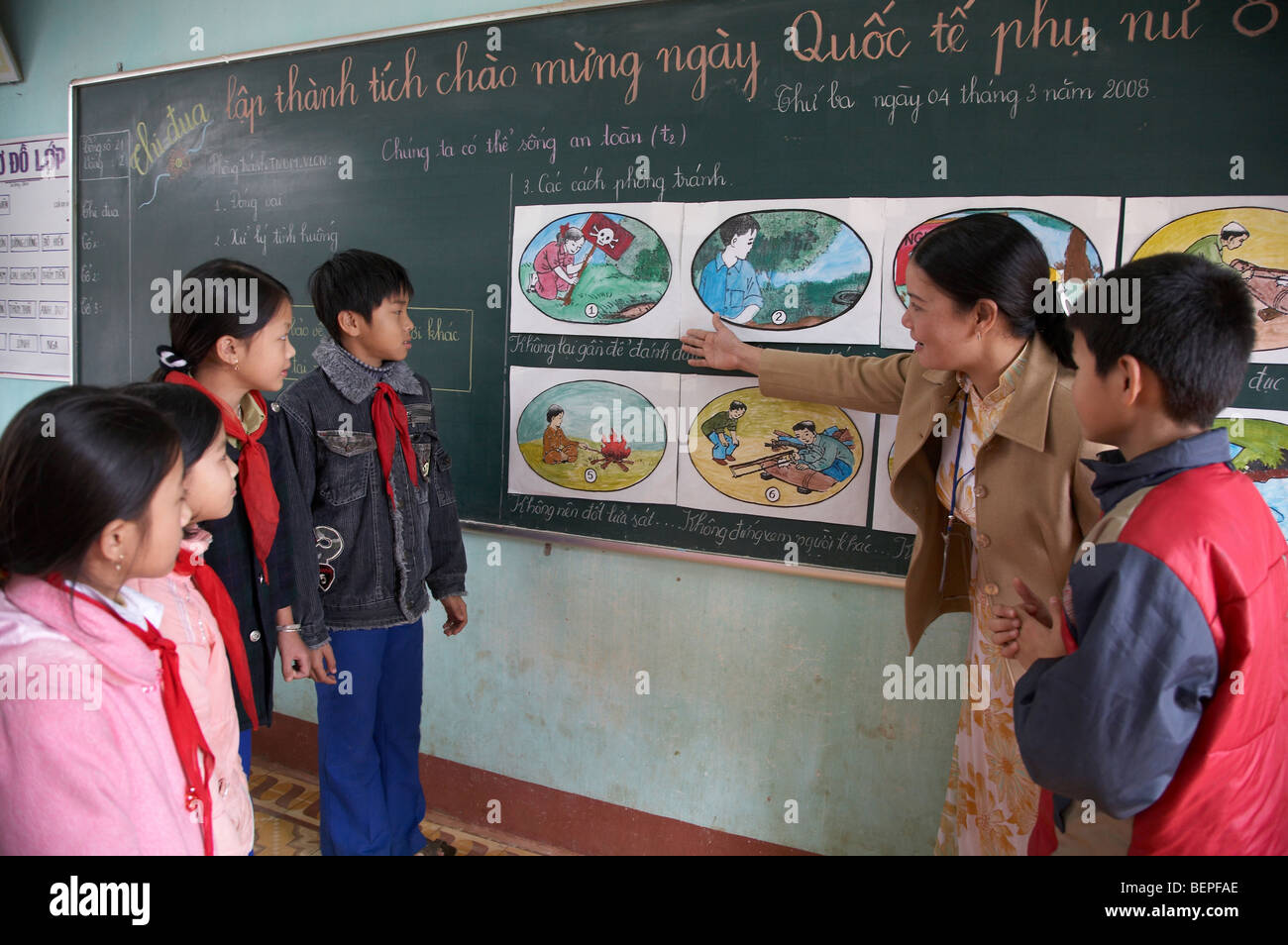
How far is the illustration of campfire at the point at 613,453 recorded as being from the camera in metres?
2.24

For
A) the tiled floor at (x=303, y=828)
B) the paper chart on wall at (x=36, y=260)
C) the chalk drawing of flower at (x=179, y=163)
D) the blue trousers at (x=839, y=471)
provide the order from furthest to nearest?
the paper chart on wall at (x=36, y=260) → the chalk drawing of flower at (x=179, y=163) → the tiled floor at (x=303, y=828) → the blue trousers at (x=839, y=471)

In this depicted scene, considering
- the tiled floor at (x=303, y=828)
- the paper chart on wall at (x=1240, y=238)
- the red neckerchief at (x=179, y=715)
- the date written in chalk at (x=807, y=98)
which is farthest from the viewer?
the tiled floor at (x=303, y=828)

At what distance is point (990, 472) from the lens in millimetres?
1538

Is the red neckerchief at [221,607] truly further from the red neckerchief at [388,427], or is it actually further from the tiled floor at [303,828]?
the tiled floor at [303,828]

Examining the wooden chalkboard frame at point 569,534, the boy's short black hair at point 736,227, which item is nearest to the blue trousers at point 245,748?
the wooden chalkboard frame at point 569,534

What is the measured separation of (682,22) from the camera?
2039 mm

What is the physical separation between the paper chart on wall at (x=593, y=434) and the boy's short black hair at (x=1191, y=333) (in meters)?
1.23

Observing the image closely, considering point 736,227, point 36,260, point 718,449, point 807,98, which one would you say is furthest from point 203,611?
point 36,260

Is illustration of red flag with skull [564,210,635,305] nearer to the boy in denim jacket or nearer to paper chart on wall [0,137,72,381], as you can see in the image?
the boy in denim jacket

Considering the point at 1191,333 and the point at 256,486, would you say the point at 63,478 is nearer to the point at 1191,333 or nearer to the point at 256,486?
the point at 256,486

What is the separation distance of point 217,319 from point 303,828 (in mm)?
1701

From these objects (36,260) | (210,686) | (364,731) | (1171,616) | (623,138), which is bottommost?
(364,731)

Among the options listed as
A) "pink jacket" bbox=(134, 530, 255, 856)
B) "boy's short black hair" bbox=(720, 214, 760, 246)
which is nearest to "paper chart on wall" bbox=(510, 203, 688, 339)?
"boy's short black hair" bbox=(720, 214, 760, 246)

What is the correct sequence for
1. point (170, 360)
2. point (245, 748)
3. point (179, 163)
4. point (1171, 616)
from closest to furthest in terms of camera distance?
point (1171, 616) < point (170, 360) < point (245, 748) < point (179, 163)
